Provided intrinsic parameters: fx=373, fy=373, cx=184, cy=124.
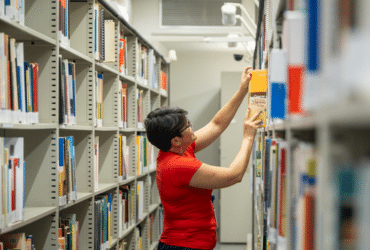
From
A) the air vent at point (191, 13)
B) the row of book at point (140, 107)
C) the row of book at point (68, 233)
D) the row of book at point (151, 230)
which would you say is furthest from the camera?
the air vent at point (191, 13)

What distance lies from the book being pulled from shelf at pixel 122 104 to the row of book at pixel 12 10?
126 centimetres

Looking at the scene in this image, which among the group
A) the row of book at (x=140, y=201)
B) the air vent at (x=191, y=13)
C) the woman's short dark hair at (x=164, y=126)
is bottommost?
the row of book at (x=140, y=201)

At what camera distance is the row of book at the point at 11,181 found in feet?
4.33

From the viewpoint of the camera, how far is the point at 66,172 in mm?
1835

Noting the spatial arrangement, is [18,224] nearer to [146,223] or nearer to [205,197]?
[205,197]

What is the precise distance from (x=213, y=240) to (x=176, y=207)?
25cm

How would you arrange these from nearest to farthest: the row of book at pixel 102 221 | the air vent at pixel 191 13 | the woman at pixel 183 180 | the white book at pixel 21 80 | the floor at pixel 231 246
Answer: the white book at pixel 21 80, the woman at pixel 183 180, the row of book at pixel 102 221, the air vent at pixel 191 13, the floor at pixel 231 246

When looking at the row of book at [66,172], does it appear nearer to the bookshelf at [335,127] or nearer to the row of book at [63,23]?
the row of book at [63,23]

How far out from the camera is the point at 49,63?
169 centimetres

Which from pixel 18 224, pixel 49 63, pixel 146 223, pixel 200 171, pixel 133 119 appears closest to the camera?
pixel 18 224

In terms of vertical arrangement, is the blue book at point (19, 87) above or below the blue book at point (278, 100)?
above

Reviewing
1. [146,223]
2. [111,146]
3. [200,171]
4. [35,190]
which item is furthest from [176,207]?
[146,223]

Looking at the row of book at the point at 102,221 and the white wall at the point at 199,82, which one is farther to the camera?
the white wall at the point at 199,82

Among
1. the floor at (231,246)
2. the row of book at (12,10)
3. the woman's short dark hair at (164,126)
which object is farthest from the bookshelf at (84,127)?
the floor at (231,246)
